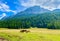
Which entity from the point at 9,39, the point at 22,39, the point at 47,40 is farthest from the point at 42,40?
the point at 9,39

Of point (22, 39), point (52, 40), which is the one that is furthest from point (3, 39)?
point (52, 40)

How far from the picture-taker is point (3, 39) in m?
33.9

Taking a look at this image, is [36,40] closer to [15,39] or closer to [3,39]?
[15,39]

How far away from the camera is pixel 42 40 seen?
3256 cm

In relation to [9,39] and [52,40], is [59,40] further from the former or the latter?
[9,39]

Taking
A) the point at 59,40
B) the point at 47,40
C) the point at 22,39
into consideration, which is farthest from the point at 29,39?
the point at 59,40

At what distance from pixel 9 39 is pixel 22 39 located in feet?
8.38

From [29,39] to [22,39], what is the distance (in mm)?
1329

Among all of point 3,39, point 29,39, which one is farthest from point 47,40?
point 3,39

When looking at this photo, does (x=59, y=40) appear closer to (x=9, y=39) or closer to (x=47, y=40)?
(x=47, y=40)

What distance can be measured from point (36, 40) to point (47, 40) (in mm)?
2153

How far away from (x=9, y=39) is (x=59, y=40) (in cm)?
969

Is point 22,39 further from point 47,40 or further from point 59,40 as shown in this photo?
point 59,40

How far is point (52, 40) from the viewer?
33.5 meters
